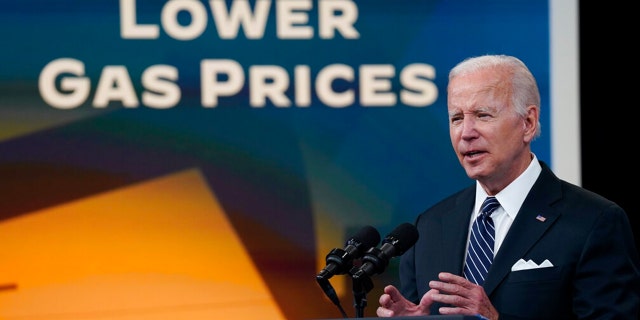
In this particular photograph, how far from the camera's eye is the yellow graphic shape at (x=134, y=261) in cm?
463

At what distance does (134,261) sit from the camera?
466 centimetres

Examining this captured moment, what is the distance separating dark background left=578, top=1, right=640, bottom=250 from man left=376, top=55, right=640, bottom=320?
169 centimetres

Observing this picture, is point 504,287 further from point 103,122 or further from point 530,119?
point 103,122

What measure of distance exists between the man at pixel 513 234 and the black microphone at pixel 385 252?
0.16 meters

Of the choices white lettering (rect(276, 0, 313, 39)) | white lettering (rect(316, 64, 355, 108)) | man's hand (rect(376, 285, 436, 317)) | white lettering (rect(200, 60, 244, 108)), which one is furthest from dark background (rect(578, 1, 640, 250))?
man's hand (rect(376, 285, 436, 317))

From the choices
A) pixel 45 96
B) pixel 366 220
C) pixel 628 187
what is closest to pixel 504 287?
pixel 366 220

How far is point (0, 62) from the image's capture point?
4.71 metres

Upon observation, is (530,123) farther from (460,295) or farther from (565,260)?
(460,295)

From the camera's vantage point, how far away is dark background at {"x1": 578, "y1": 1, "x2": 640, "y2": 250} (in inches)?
195

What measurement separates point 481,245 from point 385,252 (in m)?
0.54

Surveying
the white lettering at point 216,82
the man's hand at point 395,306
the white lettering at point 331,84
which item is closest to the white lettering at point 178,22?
the white lettering at point 216,82

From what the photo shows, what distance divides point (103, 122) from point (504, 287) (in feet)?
7.29

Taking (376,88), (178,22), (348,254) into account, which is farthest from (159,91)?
(348,254)

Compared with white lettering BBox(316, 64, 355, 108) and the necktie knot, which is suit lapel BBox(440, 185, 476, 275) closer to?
the necktie knot
